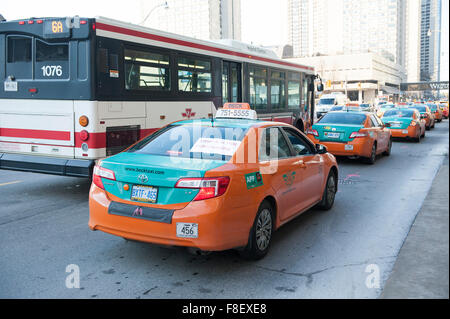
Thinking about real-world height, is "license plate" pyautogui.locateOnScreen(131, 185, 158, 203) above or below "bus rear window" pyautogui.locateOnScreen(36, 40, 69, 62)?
below

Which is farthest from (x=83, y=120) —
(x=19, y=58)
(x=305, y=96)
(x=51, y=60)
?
(x=305, y=96)

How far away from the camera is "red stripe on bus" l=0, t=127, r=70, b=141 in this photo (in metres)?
8.45

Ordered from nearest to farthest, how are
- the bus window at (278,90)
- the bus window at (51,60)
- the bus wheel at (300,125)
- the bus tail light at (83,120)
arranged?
the bus tail light at (83,120)
the bus window at (51,60)
the bus window at (278,90)
the bus wheel at (300,125)

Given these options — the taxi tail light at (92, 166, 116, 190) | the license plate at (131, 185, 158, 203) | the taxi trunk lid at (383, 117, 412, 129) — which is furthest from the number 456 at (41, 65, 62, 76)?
the taxi trunk lid at (383, 117, 412, 129)

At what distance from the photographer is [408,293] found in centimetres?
303

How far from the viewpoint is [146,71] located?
9.41 metres

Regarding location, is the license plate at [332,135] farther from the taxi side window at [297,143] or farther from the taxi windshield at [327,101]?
the taxi windshield at [327,101]

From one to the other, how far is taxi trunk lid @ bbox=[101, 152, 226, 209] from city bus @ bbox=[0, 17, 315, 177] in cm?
327

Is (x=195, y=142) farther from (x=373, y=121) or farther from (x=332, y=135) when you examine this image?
(x=373, y=121)

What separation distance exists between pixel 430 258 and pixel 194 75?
869 centimetres

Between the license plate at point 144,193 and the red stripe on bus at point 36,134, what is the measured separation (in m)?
4.12

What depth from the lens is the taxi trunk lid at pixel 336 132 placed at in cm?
1282

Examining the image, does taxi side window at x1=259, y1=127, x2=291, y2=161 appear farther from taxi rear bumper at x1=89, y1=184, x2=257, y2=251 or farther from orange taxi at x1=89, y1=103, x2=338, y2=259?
taxi rear bumper at x1=89, y1=184, x2=257, y2=251

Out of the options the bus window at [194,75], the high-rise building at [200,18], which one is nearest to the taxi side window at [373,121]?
the bus window at [194,75]
